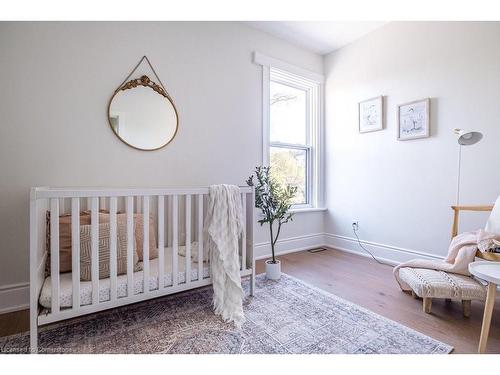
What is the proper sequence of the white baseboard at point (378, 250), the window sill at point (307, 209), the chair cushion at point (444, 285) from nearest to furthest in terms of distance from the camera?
1. the chair cushion at point (444, 285)
2. the white baseboard at point (378, 250)
3. the window sill at point (307, 209)

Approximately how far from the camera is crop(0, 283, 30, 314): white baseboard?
174 centimetres

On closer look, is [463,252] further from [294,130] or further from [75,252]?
[75,252]

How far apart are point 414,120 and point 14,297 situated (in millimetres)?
3655

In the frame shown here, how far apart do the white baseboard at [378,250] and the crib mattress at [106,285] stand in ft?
6.75

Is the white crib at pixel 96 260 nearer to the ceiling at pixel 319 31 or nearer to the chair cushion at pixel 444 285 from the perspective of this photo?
the chair cushion at pixel 444 285

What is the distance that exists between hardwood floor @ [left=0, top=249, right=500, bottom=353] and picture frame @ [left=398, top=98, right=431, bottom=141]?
54.2 inches

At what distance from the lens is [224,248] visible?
1748mm

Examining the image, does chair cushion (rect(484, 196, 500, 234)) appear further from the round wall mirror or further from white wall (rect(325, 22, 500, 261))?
the round wall mirror

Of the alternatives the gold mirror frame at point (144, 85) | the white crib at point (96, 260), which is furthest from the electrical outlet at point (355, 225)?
the gold mirror frame at point (144, 85)

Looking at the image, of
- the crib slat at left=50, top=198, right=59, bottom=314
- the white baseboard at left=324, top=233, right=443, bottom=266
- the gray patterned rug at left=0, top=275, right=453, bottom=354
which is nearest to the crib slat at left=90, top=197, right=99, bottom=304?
the crib slat at left=50, top=198, right=59, bottom=314

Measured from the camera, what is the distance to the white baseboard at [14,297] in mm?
1743

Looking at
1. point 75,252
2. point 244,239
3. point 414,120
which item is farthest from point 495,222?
point 75,252
